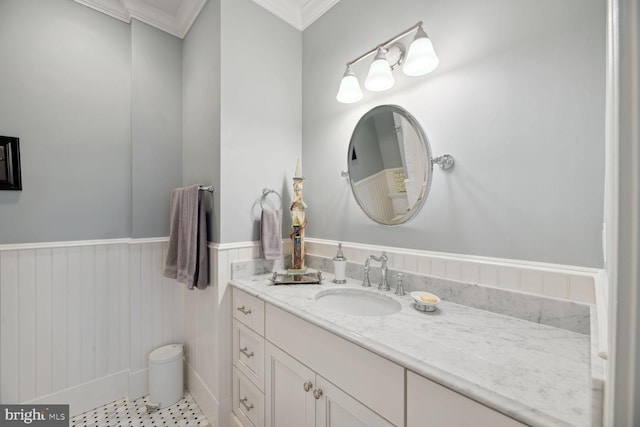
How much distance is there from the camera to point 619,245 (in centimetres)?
30

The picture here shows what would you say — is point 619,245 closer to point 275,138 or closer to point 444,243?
point 444,243

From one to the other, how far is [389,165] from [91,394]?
231cm

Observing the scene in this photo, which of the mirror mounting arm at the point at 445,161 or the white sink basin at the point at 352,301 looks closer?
the mirror mounting arm at the point at 445,161

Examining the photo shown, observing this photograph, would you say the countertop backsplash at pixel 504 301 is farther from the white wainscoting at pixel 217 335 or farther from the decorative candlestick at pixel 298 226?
the white wainscoting at pixel 217 335


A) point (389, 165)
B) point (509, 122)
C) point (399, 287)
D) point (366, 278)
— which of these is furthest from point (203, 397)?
point (509, 122)

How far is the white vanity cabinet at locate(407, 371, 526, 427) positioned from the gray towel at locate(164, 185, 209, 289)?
3.99 feet

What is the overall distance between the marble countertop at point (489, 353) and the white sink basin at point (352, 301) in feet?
0.57

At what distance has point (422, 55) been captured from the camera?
3.39 feet

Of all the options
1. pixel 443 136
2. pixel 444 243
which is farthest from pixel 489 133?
pixel 444 243

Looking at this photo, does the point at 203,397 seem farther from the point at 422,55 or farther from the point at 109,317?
the point at 422,55

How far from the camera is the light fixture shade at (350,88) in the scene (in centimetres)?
133

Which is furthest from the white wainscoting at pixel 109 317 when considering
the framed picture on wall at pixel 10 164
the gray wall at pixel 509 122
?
the framed picture on wall at pixel 10 164

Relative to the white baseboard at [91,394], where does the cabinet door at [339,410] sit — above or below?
above

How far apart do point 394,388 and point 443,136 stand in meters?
0.98
